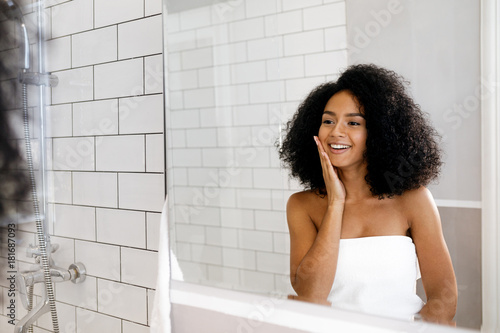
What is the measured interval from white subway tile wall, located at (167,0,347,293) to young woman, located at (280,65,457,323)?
6cm

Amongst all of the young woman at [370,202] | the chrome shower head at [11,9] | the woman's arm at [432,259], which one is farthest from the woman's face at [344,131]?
the chrome shower head at [11,9]

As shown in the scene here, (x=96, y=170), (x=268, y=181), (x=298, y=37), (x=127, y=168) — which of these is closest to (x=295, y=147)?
(x=268, y=181)

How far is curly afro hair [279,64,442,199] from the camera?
667 mm

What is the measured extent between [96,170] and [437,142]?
2.85ft

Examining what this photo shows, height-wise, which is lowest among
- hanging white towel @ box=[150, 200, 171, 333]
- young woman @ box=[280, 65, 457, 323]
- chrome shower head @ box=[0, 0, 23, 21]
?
hanging white towel @ box=[150, 200, 171, 333]

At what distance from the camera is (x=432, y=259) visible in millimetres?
659

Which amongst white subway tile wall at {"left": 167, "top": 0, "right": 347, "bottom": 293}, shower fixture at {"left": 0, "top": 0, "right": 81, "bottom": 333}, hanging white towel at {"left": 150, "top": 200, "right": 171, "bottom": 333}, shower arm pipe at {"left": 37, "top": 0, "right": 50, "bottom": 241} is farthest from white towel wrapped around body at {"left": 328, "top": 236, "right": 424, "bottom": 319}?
shower arm pipe at {"left": 37, "top": 0, "right": 50, "bottom": 241}

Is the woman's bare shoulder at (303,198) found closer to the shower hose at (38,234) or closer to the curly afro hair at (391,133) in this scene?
the curly afro hair at (391,133)

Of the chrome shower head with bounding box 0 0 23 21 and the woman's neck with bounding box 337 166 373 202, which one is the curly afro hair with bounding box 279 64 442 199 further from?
the chrome shower head with bounding box 0 0 23 21

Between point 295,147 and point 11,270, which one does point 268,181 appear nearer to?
point 295,147

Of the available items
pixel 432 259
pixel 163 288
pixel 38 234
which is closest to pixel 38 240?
pixel 38 234

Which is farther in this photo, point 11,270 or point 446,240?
point 11,270

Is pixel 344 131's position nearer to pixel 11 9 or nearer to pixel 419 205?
pixel 419 205

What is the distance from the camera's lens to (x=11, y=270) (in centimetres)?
127
